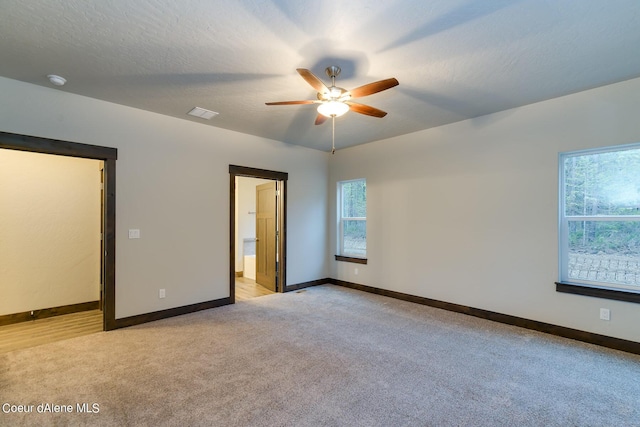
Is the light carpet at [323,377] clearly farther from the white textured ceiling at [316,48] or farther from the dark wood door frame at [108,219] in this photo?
the white textured ceiling at [316,48]

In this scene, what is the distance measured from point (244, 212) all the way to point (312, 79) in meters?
5.13

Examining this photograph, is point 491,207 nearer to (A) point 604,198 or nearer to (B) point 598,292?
(A) point 604,198

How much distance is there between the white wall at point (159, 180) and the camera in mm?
3262

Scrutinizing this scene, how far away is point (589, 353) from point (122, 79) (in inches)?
212

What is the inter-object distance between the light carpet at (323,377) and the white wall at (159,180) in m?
0.62

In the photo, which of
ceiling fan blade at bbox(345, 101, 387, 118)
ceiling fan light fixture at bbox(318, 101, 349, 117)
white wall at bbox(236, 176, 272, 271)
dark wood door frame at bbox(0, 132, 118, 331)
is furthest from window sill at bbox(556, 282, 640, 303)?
white wall at bbox(236, 176, 272, 271)

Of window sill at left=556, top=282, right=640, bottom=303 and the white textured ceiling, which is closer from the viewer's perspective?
the white textured ceiling

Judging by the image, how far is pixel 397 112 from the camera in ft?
12.7

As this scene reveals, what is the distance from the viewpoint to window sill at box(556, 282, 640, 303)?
300cm

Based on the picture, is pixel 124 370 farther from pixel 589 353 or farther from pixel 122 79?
pixel 589 353

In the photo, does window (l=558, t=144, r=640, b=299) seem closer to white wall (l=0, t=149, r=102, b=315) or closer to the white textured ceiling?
the white textured ceiling

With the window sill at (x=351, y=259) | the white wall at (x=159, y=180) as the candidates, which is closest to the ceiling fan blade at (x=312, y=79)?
the white wall at (x=159, y=180)

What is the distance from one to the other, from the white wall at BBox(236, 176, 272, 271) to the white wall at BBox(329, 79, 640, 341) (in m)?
3.00

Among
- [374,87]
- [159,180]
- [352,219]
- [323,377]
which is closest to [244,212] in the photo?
[352,219]
